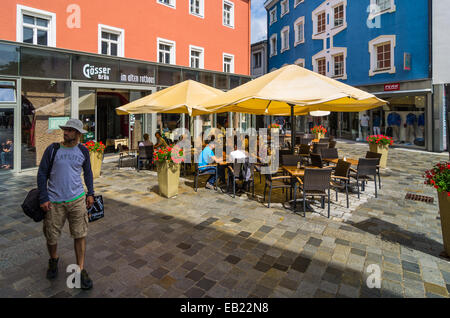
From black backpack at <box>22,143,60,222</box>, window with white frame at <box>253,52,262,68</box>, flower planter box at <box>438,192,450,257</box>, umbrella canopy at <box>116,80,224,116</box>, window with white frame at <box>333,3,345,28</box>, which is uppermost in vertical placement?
window with white frame at <box>253,52,262,68</box>

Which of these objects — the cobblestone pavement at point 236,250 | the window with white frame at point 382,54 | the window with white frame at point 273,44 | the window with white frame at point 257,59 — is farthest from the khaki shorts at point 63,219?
the window with white frame at point 257,59

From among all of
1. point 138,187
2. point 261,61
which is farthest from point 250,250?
point 261,61

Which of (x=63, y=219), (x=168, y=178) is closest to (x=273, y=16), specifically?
(x=168, y=178)

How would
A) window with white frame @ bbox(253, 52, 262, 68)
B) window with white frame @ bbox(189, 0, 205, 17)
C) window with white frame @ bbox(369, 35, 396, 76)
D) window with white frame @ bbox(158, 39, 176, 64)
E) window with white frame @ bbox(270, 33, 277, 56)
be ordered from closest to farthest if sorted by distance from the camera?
1. window with white frame @ bbox(158, 39, 176, 64)
2. window with white frame @ bbox(189, 0, 205, 17)
3. window with white frame @ bbox(369, 35, 396, 76)
4. window with white frame @ bbox(270, 33, 277, 56)
5. window with white frame @ bbox(253, 52, 262, 68)

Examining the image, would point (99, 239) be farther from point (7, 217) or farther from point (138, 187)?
point (138, 187)

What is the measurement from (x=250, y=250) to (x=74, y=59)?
10.8 metres

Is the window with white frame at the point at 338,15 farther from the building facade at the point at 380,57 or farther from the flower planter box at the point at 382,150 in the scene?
the flower planter box at the point at 382,150

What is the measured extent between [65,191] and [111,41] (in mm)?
11919

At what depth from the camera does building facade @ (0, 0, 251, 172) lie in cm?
988

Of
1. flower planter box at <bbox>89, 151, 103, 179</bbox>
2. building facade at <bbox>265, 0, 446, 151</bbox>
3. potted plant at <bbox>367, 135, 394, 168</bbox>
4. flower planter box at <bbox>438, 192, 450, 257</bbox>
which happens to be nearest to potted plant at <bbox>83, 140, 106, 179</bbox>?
flower planter box at <bbox>89, 151, 103, 179</bbox>

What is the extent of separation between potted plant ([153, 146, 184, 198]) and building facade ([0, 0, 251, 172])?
249 inches

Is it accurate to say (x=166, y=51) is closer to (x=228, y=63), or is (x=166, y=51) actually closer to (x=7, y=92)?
(x=228, y=63)

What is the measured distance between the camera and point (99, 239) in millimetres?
4621

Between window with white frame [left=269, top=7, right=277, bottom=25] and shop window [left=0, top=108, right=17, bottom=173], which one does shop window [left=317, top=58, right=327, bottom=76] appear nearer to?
window with white frame [left=269, top=7, right=277, bottom=25]
